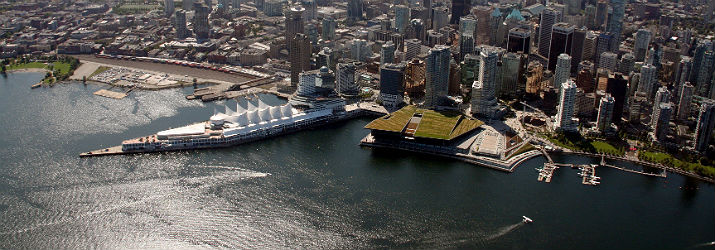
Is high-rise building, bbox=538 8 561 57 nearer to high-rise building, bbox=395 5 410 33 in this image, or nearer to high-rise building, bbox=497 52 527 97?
high-rise building, bbox=497 52 527 97

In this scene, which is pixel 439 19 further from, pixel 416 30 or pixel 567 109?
pixel 567 109

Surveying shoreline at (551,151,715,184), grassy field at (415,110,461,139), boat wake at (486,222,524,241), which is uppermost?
grassy field at (415,110,461,139)

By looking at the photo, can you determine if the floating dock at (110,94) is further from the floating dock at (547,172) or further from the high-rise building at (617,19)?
the high-rise building at (617,19)

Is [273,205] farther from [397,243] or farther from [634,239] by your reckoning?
[634,239]

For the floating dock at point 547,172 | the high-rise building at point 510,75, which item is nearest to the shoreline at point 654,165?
the floating dock at point 547,172

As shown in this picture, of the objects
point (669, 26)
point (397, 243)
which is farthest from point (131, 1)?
point (397, 243)

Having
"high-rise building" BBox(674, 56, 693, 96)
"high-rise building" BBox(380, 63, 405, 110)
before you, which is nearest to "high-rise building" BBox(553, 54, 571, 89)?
"high-rise building" BBox(674, 56, 693, 96)
